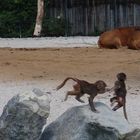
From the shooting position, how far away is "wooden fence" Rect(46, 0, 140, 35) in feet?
99.6

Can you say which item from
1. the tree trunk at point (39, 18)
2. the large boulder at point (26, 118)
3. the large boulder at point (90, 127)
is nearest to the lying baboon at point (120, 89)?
the large boulder at point (90, 127)

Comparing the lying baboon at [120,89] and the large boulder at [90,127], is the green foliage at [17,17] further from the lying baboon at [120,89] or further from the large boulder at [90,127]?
the large boulder at [90,127]

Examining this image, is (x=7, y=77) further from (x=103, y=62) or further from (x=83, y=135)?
(x=83, y=135)

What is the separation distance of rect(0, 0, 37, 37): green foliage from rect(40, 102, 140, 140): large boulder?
22.2 metres

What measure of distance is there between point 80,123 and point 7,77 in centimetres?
699

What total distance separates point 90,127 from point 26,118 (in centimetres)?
72

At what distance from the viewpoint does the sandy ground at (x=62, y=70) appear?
11.8 meters

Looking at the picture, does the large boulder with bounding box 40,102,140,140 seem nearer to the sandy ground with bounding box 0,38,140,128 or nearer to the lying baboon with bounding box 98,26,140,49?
the sandy ground with bounding box 0,38,140,128

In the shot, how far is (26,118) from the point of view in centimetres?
769

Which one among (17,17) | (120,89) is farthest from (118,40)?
(120,89)

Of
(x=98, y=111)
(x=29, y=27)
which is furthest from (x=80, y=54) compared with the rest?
(x=29, y=27)

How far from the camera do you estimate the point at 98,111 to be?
793cm

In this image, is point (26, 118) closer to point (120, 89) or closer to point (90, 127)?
point (90, 127)

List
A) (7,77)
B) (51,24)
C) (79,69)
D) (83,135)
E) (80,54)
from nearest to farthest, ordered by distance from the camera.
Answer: (83,135) → (7,77) → (79,69) → (80,54) → (51,24)
